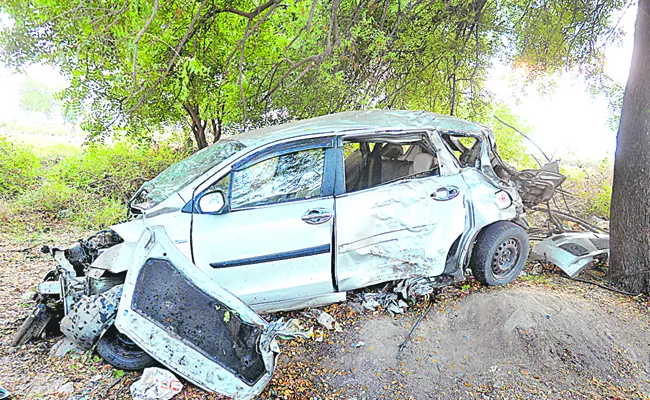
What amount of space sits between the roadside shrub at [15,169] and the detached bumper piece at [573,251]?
9.33 meters

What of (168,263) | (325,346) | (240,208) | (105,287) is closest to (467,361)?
(325,346)

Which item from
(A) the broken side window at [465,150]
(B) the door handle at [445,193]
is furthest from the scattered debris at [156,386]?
(A) the broken side window at [465,150]

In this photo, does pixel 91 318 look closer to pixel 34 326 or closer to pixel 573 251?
pixel 34 326

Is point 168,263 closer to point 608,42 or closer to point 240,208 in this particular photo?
point 240,208

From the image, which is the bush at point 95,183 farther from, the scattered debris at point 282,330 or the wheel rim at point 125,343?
the scattered debris at point 282,330

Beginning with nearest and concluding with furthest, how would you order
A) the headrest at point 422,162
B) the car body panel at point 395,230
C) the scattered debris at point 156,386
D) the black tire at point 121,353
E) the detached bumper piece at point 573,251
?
the scattered debris at point 156,386 → the black tire at point 121,353 → the car body panel at point 395,230 → the headrest at point 422,162 → the detached bumper piece at point 573,251

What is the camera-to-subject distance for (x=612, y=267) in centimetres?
476

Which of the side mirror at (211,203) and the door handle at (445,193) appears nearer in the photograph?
the side mirror at (211,203)

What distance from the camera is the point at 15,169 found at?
27.9 ft

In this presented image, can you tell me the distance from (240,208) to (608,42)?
23.0 ft

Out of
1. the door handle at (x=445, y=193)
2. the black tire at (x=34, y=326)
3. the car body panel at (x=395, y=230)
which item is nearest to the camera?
the black tire at (x=34, y=326)

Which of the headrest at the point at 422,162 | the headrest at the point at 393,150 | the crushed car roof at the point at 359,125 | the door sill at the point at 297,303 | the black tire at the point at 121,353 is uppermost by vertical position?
the crushed car roof at the point at 359,125

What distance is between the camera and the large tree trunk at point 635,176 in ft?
14.5

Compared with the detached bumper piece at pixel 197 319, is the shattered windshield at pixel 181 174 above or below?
above
